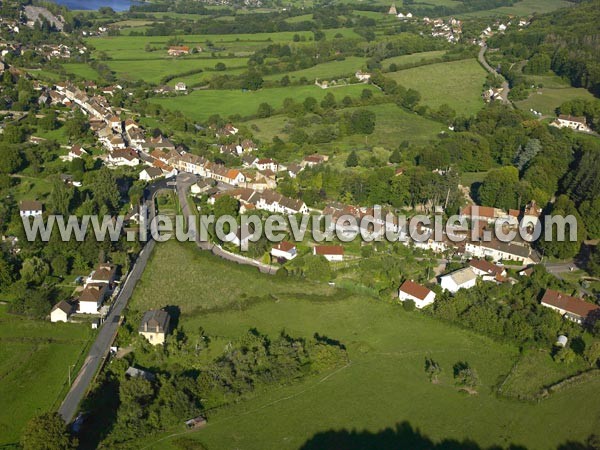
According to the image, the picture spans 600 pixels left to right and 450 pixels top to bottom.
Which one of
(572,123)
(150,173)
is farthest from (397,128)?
(150,173)

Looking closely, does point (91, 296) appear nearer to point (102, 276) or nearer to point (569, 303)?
point (102, 276)

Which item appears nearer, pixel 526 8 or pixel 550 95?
pixel 550 95

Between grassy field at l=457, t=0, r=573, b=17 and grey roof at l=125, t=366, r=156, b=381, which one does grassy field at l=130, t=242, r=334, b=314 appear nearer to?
grey roof at l=125, t=366, r=156, b=381

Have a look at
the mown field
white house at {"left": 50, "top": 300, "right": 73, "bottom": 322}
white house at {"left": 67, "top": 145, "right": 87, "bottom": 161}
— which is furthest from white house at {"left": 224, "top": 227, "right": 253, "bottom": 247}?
white house at {"left": 67, "top": 145, "right": 87, "bottom": 161}

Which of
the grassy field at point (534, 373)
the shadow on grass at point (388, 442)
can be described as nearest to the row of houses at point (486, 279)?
the grassy field at point (534, 373)

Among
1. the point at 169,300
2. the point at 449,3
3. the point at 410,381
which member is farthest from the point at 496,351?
the point at 449,3

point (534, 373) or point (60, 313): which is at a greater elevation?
point (60, 313)

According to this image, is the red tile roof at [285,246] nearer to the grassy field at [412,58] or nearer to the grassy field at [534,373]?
the grassy field at [534,373]
